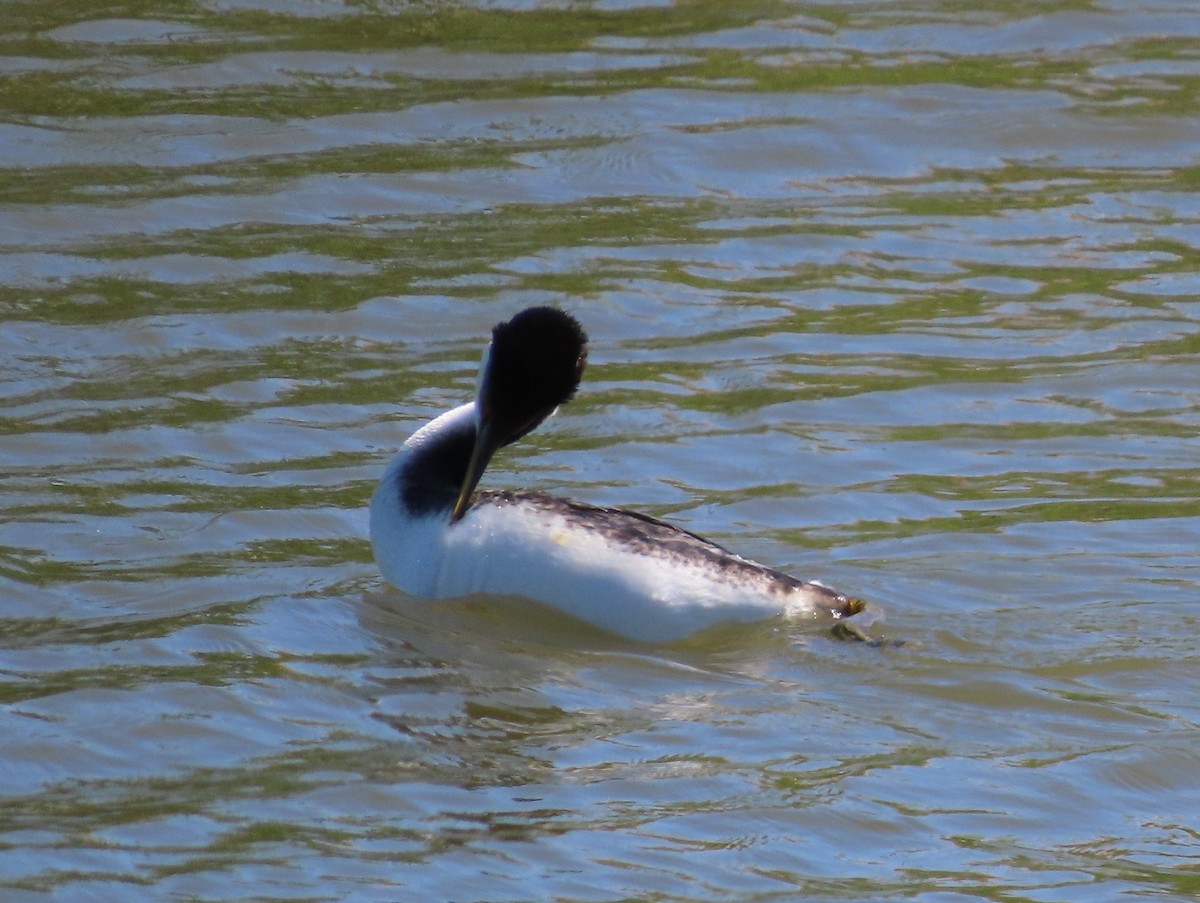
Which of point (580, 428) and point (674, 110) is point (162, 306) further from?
point (674, 110)

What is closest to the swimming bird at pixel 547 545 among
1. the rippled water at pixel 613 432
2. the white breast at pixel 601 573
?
the white breast at pixel 601 573

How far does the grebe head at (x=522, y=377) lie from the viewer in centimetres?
884

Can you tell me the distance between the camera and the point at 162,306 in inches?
488

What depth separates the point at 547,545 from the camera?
29.0ft

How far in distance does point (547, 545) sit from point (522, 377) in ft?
2.33

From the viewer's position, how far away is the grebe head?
884 cm

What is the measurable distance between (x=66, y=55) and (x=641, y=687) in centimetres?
922

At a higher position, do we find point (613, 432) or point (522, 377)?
point (522, 377)

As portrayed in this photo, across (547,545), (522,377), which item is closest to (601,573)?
(547,545)

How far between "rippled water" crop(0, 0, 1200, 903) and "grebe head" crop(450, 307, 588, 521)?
2.47 feet

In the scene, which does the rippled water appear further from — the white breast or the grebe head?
the grebe head

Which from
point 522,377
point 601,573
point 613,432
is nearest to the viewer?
point 601,573

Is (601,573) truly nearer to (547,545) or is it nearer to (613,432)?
(547,545)

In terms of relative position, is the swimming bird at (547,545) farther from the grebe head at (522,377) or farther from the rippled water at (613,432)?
the rippled water at (613,432)
